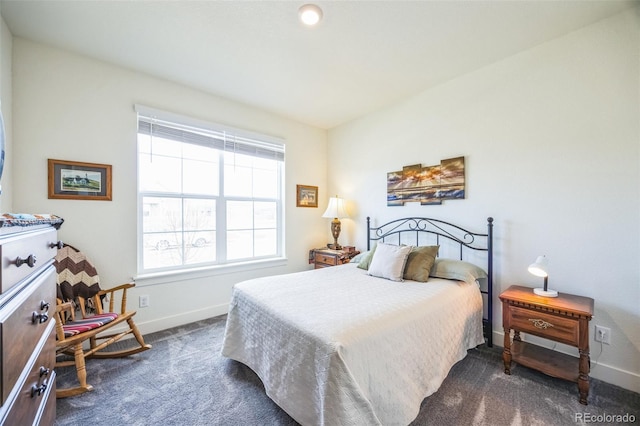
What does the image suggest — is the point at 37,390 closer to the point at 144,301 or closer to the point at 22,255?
the point at 22,255

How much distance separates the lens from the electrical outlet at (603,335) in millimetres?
1887

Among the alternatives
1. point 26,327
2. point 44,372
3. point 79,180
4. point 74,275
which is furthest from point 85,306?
point 26,327

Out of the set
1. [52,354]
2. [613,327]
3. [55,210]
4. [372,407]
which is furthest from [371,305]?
[55,210]

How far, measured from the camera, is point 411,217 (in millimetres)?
3072

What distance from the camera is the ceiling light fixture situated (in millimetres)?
1775

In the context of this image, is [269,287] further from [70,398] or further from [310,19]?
[310,19]

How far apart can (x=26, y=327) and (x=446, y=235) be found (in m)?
2.98

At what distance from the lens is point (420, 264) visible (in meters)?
2.34

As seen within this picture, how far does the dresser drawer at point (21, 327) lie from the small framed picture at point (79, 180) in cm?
162

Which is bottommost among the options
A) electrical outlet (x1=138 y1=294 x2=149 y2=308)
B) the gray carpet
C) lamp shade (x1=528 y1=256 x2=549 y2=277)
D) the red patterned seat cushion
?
the gray carpet

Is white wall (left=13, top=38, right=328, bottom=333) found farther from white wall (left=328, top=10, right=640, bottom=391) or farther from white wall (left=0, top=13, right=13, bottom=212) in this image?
white wall (left=328, top=10, right=640, bottom=391)

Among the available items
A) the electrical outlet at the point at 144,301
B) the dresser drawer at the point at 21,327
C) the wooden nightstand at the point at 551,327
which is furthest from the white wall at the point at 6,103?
the wooden nightstand at the point at 551,327

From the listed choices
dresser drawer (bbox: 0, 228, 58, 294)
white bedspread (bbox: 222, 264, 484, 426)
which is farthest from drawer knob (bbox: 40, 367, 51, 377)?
white bedspread (bbox: 222, 264, 484, 426)

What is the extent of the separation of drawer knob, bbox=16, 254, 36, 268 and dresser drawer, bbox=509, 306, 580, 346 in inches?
104
